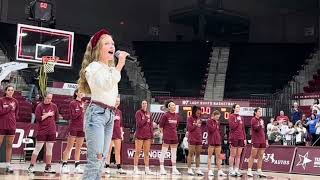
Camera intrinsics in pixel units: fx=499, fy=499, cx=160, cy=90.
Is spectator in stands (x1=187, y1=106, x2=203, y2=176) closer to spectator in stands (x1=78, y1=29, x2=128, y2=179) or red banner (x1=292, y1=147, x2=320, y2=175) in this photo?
red banner (x1=292, y1=147, x2=320, y2=175)

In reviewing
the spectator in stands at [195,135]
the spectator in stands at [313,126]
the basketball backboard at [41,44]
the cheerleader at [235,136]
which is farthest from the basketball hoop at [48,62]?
the spectator in stands at [313,126]

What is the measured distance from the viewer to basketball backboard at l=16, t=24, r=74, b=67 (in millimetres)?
16734

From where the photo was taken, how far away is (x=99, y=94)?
443cm

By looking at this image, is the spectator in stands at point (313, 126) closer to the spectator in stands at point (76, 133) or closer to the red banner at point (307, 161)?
the red banner at point (307, 161)

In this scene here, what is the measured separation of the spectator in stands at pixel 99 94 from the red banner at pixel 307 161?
38.0 feet

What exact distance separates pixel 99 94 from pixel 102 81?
126 mm

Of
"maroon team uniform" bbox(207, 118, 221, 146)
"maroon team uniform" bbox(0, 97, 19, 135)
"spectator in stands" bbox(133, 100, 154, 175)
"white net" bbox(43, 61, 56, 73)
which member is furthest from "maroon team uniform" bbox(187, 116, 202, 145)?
"white net" bbox(43, 61, 56, 73)

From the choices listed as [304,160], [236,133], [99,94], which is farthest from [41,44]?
[99,94]

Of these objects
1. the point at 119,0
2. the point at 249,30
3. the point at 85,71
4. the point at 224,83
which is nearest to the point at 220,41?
the point at 249,30

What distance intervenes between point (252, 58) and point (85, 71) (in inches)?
1018

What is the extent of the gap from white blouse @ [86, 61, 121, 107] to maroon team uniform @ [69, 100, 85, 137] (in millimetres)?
6829

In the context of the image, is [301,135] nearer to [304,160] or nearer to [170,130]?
[304,160]

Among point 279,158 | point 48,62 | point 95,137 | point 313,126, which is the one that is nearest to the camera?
point 95,137

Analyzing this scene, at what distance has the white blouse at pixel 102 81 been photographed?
14.4ft
